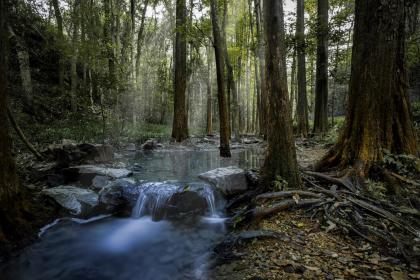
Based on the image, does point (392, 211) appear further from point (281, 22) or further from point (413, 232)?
point (281, 22)

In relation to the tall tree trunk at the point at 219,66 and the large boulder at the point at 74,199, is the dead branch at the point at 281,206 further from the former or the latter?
the tall tree trunk at the point at 219,66

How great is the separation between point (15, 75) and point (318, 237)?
54.2 feet

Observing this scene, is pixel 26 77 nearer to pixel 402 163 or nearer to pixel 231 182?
pixel 231 182

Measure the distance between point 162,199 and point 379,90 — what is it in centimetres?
501

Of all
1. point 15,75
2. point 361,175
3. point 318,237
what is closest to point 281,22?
point 361,175

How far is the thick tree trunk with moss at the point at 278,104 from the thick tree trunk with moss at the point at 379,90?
4.50 feet

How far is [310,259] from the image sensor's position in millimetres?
3125

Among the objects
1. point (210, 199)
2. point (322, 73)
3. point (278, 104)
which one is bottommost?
point (210, 199)

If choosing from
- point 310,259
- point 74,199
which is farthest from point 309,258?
point 74,199

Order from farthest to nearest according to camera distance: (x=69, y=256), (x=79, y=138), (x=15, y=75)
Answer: (x=15, y=75)
(x=79, y=138)
(x=69, y=256)

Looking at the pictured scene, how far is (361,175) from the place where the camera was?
4.73 metres

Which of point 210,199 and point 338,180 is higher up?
point 338,180

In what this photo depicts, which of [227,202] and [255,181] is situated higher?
[255,181]

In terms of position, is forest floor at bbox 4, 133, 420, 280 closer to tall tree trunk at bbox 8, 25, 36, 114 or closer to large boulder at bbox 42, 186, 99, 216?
large boulder at bbox 42, 186, 99, 216
